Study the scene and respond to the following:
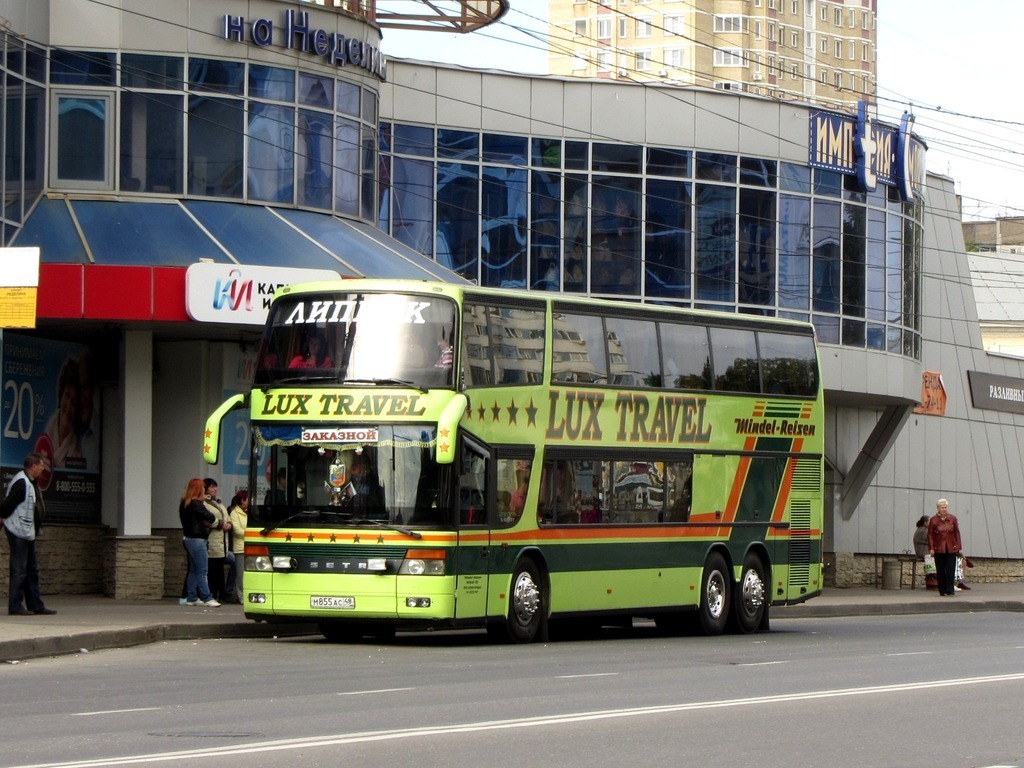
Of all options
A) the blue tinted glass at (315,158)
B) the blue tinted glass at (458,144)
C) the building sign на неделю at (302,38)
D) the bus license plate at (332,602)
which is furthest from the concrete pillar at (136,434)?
Answer: the blue tinted glass at (458,144)

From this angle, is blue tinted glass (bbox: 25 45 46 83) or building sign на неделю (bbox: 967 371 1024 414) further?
building sign на неделю (bbox: 967 371 1024 414)

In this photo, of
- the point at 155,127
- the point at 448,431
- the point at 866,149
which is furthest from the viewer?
the point at 866,149

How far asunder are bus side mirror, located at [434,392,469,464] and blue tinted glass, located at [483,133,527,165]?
55.7 feet

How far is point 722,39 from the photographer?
442 feet

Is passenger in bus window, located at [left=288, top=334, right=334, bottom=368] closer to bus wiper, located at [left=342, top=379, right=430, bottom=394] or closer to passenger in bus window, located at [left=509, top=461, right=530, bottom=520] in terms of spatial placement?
bus wiper, located at [left=342, top=379, right=430, bottom=394]

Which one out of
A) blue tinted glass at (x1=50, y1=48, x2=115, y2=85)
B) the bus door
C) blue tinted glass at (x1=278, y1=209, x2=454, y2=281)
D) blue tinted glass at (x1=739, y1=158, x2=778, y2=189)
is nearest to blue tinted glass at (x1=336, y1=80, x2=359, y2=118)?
blue tinted glass at (x1=278, y1=209, x2=454, y2=281)

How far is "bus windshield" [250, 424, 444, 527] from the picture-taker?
63.8 feet

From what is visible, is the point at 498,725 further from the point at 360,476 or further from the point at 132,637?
the point at 132,637

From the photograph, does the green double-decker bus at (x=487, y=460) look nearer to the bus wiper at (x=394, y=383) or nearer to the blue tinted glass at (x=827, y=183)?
the bus wiper at (x=394, y=383)

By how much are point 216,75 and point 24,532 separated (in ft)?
29.8

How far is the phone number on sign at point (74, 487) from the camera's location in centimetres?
2719

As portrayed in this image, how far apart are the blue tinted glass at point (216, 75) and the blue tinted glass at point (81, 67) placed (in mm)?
1172

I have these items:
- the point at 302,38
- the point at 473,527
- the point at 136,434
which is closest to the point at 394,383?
the point at 473,527

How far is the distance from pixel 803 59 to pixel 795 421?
12074 cm
